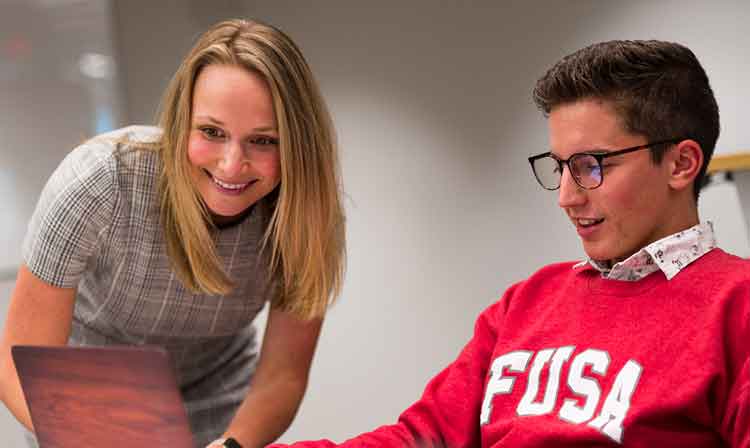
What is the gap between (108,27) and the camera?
3.53 metres

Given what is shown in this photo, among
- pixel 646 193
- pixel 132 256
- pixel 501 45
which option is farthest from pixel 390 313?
pixel 646 193

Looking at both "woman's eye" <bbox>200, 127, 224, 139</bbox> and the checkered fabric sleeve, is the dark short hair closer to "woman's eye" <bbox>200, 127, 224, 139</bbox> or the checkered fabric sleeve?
"woman's eye" <bbox>200, 127, 224, 139</bbox>

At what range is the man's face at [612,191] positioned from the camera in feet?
3.44

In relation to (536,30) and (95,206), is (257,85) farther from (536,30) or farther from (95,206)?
(536,30)

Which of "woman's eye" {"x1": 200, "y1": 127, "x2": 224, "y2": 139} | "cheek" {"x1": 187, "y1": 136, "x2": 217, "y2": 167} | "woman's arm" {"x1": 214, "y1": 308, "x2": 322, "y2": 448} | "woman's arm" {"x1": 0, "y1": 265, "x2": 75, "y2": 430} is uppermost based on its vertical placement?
"woman's eye" {"x1": 200, "y1": 127, "x2": 224, "y2": 139}

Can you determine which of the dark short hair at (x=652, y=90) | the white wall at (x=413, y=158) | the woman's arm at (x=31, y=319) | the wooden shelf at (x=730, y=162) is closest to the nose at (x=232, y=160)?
the woman's arm at (x=31, y=319)

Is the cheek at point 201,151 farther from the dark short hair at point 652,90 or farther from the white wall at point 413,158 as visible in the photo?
the white wall at point 413,158

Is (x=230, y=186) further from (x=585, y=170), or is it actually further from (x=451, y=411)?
(x=585, y=170)

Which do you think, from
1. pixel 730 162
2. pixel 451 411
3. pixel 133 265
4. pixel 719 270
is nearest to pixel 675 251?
pixel 719 270

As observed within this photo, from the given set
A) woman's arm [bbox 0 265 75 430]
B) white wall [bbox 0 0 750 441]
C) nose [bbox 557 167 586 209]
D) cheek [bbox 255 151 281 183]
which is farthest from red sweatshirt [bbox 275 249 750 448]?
white wall [bbox 0 0 750 441]

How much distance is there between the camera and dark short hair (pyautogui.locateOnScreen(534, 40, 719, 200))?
1059mm

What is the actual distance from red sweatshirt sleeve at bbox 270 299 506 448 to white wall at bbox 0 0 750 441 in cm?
227

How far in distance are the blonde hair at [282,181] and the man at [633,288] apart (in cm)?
41

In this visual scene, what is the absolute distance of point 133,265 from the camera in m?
1.52
